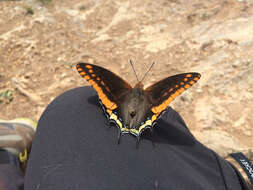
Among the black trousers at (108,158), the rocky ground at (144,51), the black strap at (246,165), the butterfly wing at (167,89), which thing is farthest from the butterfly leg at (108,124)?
the rocky ground at (144,51)

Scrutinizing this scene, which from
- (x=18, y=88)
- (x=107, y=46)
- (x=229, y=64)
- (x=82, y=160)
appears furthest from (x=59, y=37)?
(x=82, y=160)

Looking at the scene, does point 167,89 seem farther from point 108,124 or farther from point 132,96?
point 108,124

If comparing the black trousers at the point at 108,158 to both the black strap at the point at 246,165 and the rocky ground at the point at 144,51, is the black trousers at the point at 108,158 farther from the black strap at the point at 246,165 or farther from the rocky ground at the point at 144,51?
the rocky ground at the point at 144,51

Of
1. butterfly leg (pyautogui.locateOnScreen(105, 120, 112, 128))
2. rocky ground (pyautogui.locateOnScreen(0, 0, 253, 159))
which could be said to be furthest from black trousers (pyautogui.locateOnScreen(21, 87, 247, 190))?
rocky ground (pyautogui.locateOnScreen(0, 0, 253, 159))

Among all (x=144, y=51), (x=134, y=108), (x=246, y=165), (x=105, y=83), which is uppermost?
(x=144, y=51)

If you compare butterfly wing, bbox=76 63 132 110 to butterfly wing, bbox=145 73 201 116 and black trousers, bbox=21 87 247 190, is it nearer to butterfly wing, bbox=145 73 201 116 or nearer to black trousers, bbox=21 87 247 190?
black trousers, bbox=21 87 247 190

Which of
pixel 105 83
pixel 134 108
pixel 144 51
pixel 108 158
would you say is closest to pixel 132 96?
pixel 134 108
